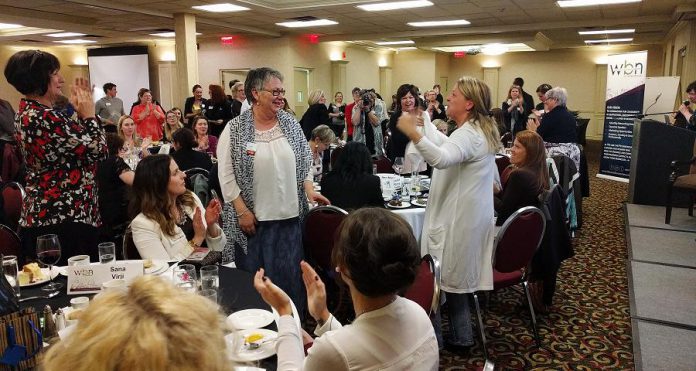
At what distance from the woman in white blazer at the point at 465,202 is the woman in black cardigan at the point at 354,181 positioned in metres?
0.46

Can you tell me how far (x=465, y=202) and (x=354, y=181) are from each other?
773 mm

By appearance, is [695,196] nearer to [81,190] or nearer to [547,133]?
[547,133]

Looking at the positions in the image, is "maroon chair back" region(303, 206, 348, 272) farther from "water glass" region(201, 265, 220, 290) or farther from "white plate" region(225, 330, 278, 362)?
"white plate" region(225, 330, 278, 362)

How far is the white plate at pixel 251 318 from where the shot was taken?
1.68 m

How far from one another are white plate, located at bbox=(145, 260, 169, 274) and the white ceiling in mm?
6560

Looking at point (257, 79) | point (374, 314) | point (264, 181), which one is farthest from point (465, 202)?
point (374, 314)

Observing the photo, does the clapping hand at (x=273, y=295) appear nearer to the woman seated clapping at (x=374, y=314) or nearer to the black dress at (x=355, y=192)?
the woman seated clapping at (x=374, y=314)

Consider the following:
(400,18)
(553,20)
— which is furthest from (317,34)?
(553,20)

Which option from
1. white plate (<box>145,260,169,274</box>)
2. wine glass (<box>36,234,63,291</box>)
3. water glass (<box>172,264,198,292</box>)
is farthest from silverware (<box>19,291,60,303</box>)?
water glass (<box>172,264,198,292</box>)

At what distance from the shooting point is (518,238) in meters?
2.90

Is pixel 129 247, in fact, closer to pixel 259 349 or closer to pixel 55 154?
pixel 55 154

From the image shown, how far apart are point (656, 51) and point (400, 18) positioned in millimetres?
10482

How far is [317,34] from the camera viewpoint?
1238cm

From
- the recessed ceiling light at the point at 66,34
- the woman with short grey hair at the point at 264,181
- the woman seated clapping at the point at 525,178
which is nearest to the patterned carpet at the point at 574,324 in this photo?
the woman seated clapping at the point at 525,178
